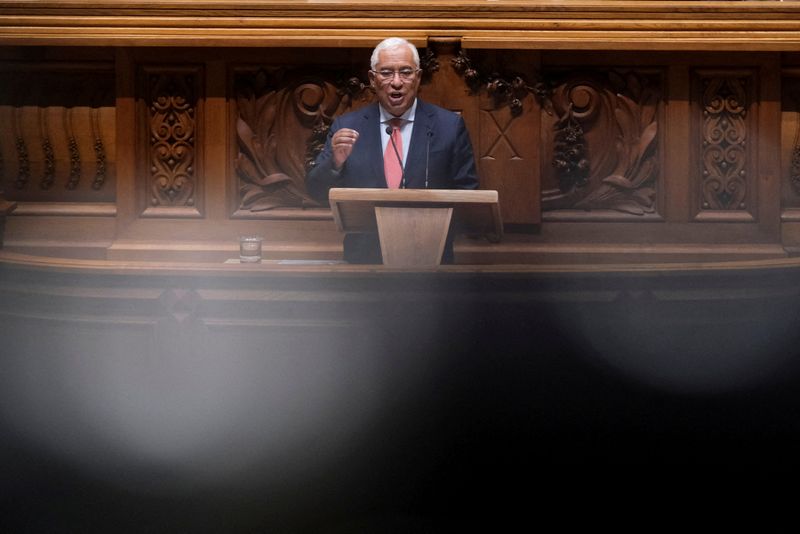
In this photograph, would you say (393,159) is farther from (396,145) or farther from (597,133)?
(597,133)

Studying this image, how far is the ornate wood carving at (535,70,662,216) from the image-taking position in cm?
456

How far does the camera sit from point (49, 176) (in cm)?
473

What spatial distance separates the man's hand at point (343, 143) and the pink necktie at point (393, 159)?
32cm

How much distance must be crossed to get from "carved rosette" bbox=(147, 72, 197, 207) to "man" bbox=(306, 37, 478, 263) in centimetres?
102

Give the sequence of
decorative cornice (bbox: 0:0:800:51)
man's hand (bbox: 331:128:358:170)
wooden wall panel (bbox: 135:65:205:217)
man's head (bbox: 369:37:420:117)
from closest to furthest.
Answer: man's hand (bbox: 331:128:358:170) < man's head (bbox: 369:37:420:117) < decorative cornice (bbox: 0:0:800:51) < wooden wall panel (bbox: 135:65:205:217)

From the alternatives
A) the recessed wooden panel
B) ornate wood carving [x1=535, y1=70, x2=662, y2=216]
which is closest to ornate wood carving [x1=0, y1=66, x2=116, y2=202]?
ornate wood carving [x1=535, y1=70, x2=662, y2=216]

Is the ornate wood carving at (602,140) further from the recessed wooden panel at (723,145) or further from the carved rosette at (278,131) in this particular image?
the carved rosette at (278,131)

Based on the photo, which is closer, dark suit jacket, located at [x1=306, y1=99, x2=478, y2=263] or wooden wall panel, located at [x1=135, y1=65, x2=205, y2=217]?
dark suit jacket, located at [x1=306, y1=99, x2=478, y2=263]

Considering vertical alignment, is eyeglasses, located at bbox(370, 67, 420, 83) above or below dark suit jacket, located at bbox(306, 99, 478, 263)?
above

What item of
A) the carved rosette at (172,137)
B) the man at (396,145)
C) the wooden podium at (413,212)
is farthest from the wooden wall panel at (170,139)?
the wooden podium at (413,212)

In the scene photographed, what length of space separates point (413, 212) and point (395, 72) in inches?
33.3

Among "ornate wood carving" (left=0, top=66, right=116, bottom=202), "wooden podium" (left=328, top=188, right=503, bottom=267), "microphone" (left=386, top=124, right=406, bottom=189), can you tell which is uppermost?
"ornate wood carving" (left=0, top=66, right=116, bottom=202)

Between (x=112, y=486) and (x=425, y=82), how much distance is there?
8.42 feet

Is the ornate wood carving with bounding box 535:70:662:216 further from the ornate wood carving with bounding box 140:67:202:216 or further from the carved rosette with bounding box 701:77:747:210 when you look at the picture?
the ornate wood carving with bounding box 140:67:202:216
